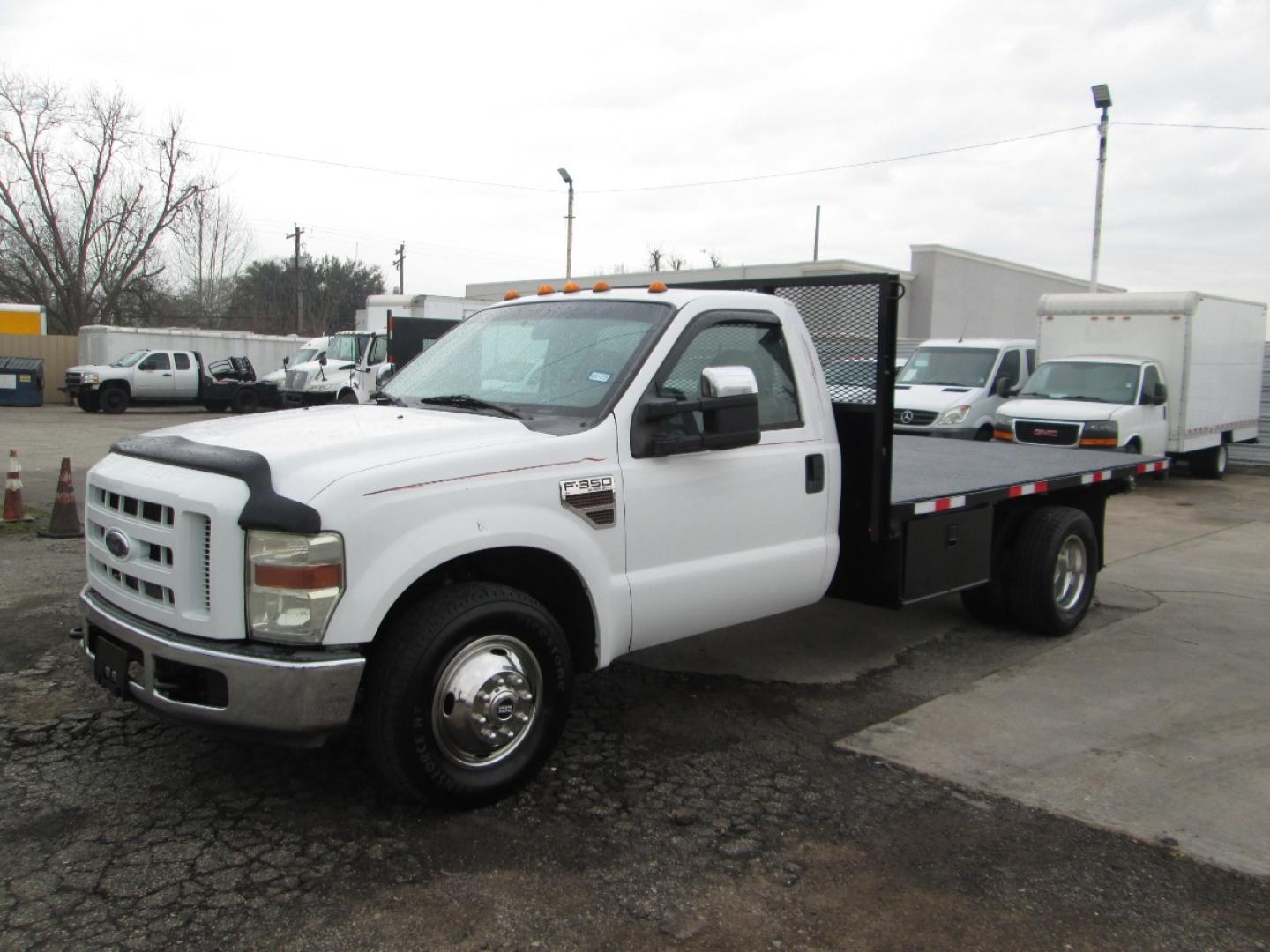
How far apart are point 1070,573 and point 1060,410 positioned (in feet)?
26.9

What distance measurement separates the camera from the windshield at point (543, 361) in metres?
4.49

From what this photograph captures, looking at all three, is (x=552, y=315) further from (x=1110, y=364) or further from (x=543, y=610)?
(x=1110, y=364)

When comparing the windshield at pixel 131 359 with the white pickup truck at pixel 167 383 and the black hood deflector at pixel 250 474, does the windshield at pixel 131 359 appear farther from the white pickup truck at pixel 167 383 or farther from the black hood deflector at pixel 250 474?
the black hood deflector at pixel 250 474

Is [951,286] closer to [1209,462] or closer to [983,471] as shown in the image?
[1209,462]

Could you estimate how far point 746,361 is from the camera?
4996mm

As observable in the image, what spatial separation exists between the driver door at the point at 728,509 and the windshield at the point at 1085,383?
37.5 feet

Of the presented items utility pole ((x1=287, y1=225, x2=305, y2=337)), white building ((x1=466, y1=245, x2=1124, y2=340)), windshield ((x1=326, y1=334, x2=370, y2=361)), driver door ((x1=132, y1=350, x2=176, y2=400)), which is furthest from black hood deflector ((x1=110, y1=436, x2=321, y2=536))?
utility pole ((x1=287, y1=225, x2=305, y2=337))

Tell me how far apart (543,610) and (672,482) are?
82cm

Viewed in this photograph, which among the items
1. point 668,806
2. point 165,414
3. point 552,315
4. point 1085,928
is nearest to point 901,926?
point 1085,928

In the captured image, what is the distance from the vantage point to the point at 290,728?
138 inches

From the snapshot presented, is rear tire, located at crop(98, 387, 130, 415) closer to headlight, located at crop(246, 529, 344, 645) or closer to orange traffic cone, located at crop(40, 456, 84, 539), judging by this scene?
orange traffic cone, located at crop(40, 456, 84, 539)

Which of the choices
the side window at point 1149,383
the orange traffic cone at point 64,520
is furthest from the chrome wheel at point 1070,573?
the side window at point 1149,383

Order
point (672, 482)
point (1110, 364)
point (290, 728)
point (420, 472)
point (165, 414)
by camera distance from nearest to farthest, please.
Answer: point (290, 728)
point (420, 472)
point (672, 482)
point (1110, 364)
point (165, 414)

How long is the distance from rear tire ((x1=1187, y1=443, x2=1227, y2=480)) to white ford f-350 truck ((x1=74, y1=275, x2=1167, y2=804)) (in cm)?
1361
